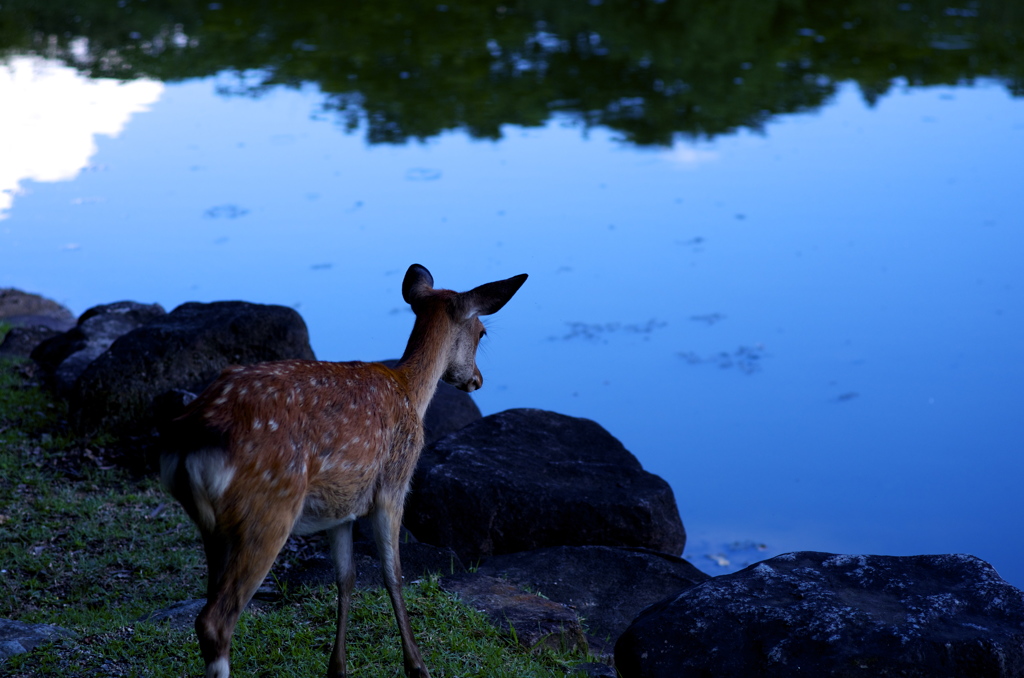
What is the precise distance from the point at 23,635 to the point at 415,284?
2792 millimetres

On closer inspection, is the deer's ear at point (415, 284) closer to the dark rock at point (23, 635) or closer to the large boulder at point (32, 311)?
the dark rock at point (23, 635)

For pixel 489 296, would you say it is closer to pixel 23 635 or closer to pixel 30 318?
pixel 23 635

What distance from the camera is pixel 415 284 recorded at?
6.05 meters

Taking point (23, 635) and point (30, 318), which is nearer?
point (23, 635)

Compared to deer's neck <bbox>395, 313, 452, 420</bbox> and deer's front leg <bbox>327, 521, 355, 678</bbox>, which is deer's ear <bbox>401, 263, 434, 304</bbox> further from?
deer's front leg <bbox>327, 521, 355, 678</bbox>

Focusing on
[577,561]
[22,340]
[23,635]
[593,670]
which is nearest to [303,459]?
[593,670]

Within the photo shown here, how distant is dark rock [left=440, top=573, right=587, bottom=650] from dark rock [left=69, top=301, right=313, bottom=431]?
10.6ft

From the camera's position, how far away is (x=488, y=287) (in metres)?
5.51

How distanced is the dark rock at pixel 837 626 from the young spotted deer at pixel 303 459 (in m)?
1.25

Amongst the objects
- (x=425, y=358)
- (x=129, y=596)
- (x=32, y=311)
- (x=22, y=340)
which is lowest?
(x=129, y=596)

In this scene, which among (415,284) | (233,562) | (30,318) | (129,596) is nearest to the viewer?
(233,562)

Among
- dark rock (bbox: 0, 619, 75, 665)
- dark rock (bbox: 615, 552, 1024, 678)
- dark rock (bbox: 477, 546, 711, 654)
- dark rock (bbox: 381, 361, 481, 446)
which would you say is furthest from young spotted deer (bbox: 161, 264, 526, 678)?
dark rock (bbox: 381, 361, 481, 446)

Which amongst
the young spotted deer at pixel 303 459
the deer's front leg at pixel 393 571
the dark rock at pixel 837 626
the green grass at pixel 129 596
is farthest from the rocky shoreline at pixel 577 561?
the deer's front leg at pixel 393 571

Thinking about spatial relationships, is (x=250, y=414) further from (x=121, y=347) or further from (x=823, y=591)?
(x=121, y=347)
